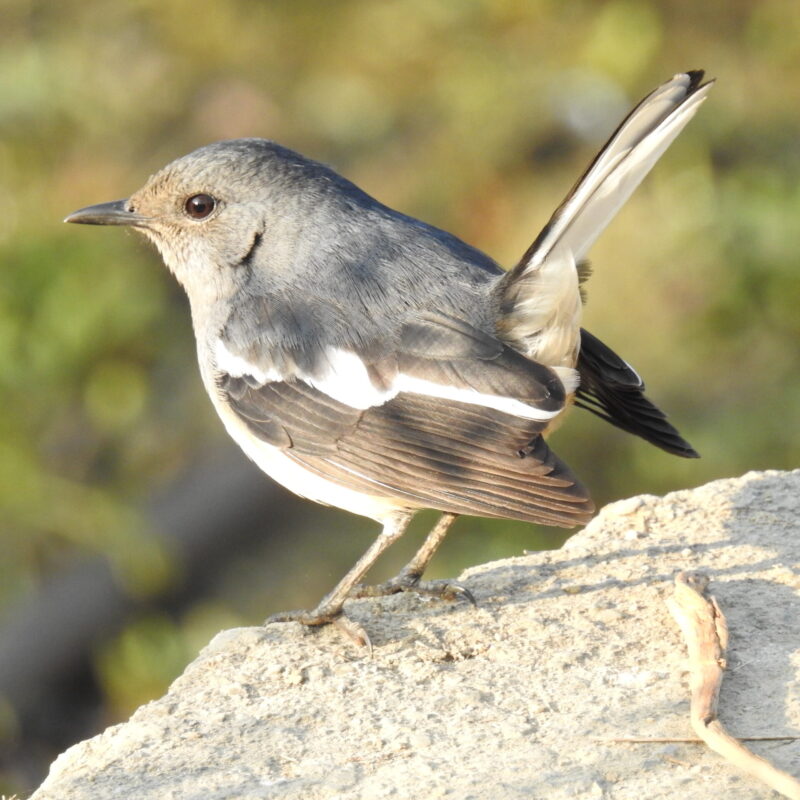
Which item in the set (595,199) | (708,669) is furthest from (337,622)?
(595,199)

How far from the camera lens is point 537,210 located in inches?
386

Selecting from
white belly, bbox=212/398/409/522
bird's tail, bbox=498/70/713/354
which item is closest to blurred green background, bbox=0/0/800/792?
white belly, bbox=212/398/409/522

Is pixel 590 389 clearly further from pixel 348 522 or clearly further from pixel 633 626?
pixel 348 522

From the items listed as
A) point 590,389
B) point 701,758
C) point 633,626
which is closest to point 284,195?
point 590,389

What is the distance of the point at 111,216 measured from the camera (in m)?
5.23

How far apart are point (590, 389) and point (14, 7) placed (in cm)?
810

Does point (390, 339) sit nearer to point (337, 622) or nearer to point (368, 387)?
point (368, 387)

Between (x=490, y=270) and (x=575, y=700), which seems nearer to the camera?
(x=575, y=700)

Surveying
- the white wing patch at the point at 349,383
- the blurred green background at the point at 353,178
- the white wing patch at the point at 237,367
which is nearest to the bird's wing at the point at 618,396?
the white wing patch at the point at 349,383

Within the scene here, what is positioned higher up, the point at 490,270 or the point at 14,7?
the point at 14,7

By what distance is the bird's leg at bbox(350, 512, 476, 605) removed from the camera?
4.56 metres

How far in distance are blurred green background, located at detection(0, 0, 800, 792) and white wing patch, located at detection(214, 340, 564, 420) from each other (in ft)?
11.8

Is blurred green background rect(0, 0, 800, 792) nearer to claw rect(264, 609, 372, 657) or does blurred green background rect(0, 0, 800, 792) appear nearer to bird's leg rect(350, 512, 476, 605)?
bird's leg rect(350, 512, 476, 605)

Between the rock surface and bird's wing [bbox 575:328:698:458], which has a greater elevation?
bird's wing [bbox 575:328:698:458]
